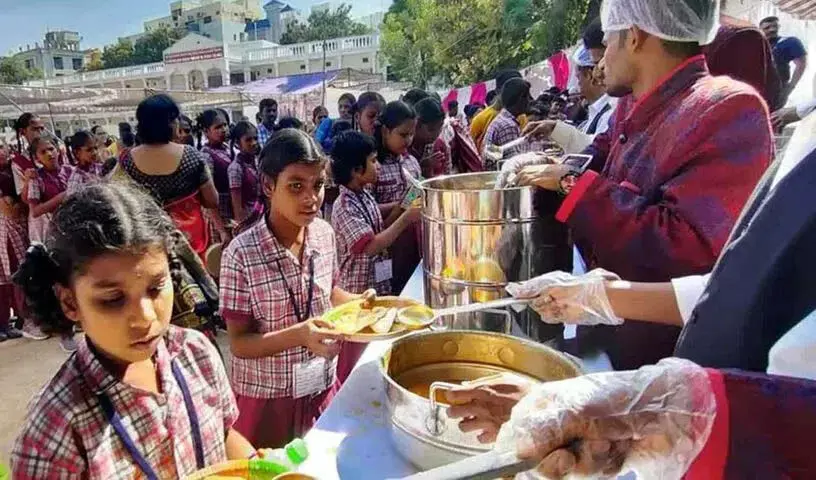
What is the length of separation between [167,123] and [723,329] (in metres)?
2.65

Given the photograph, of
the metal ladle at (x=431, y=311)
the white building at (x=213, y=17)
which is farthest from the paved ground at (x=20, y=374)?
the white building at (x=213, y=17)

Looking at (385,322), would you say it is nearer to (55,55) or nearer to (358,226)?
(358,226)

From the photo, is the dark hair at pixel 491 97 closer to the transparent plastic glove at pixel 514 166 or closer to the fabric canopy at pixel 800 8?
the transparent plastic glove at pixel 514 166

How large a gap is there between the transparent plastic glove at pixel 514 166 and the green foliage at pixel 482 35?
13974 millimetres

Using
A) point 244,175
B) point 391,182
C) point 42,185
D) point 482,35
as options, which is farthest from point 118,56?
point 391,182

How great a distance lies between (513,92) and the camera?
445 cm

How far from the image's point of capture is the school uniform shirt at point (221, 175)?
4277mm

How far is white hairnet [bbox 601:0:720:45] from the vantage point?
115 cm

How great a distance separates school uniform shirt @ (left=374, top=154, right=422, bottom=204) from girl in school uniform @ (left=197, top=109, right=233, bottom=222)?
1.90 metres

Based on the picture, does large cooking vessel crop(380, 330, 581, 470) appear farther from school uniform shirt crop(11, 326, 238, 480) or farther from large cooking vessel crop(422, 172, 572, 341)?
school uniform shirt crop(11, 326, 238, 480)

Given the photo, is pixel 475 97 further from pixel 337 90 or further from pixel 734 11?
pixel 734 11

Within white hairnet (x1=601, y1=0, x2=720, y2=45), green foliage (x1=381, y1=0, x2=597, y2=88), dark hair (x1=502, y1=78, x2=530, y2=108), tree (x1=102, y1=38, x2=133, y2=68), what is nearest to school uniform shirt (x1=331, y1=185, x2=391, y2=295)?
white hairnet (x1=601, y1=0, x2=720, y2=45)

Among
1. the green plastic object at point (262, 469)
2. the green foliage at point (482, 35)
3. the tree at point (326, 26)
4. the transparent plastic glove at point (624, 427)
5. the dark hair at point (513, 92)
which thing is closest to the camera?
the transparent plastic glove at point (624, 427)

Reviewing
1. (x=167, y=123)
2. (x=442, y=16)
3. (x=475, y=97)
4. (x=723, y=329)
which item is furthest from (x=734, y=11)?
(x=442, y=16)
